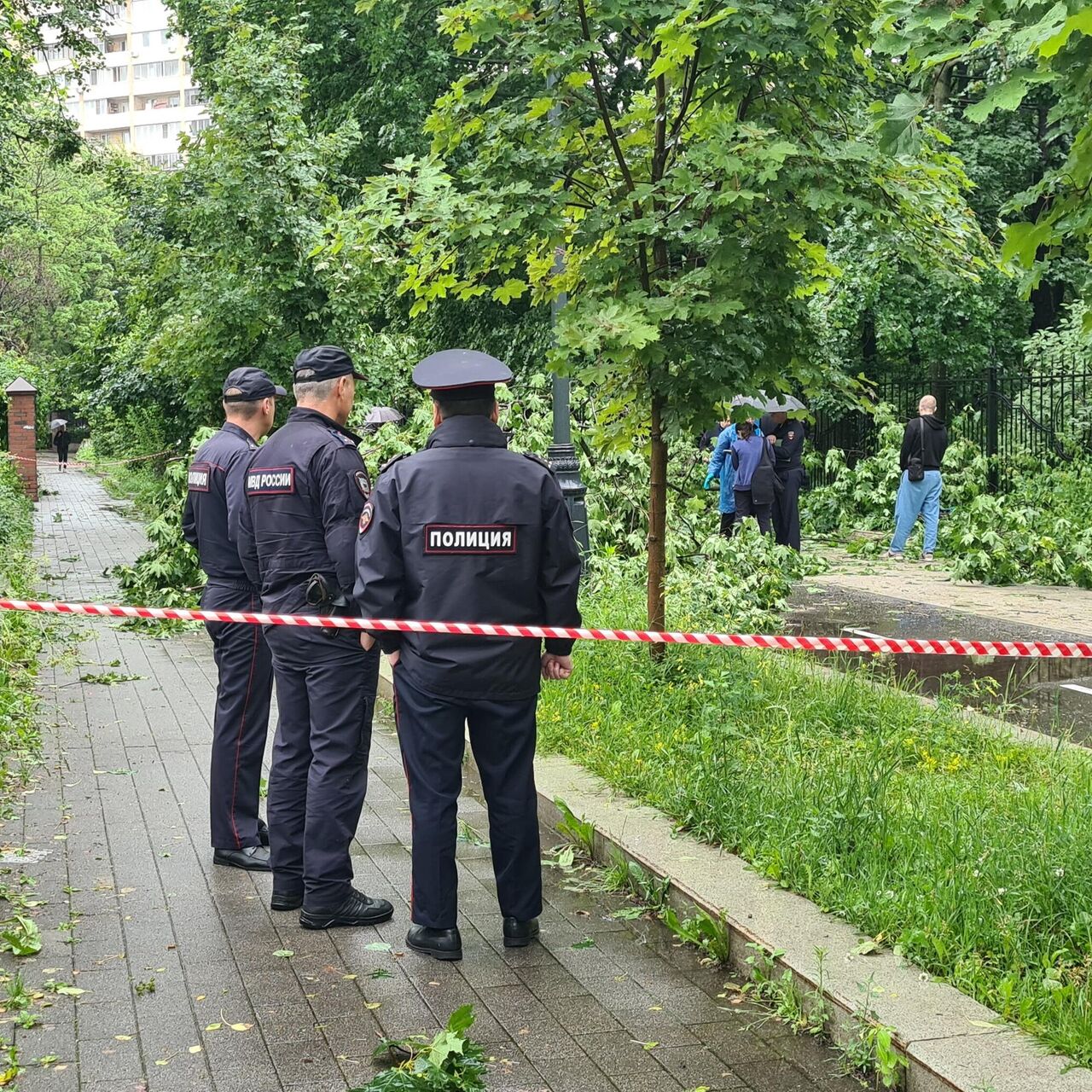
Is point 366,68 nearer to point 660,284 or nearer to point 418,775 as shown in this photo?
point 660,284

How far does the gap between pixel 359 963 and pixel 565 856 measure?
1245 mm

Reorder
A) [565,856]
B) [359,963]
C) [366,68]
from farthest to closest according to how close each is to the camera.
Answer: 1. [366,68]
2. [565,856]
3. [359,963]

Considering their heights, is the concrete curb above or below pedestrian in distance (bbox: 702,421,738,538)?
below

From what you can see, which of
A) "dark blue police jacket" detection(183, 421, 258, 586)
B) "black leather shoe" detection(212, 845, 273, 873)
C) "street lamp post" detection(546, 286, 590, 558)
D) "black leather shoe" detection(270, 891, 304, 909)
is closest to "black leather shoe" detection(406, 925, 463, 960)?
"black leather shoe" detection(270, 891, 304, 909)

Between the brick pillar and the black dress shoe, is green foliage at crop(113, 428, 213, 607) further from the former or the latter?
the brick pillar

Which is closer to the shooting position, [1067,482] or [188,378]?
[188,378]

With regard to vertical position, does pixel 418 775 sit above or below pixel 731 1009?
above

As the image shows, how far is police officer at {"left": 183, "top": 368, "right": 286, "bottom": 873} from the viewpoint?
5.94 meters

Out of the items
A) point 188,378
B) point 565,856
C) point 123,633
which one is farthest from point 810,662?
point 188,378

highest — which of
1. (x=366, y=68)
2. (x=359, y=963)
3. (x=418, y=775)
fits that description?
(x=366, y=68)

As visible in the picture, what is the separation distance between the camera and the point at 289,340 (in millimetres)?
13586

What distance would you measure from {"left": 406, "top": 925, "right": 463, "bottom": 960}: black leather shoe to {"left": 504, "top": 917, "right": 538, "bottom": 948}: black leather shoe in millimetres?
177

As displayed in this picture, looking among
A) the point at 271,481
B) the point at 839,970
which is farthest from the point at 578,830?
the point at 271,481

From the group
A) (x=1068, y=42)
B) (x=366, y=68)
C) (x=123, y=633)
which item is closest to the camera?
(x=1068, y=42)
